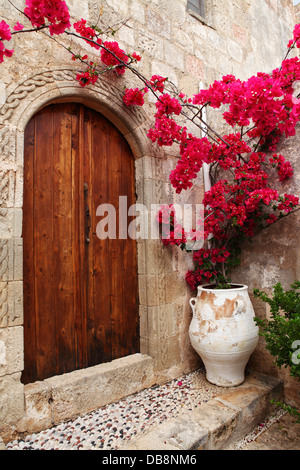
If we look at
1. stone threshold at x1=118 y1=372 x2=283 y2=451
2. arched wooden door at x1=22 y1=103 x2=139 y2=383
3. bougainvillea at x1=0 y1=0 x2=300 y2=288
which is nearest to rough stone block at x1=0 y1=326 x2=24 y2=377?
arched wooden door at x1=22 y1=103 x2=139 y2=383

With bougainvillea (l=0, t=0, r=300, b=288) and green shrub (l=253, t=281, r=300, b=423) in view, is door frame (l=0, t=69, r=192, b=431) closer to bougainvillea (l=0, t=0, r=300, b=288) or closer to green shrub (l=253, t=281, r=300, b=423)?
bougainvillea (l=0, t=0, r=300, b=288)

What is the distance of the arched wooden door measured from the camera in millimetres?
2049

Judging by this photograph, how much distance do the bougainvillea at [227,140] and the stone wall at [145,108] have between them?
0.42 ft

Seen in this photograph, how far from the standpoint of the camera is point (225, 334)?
2271mm

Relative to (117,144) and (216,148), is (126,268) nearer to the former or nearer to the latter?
(117,144)

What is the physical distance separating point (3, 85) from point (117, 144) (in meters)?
0.94

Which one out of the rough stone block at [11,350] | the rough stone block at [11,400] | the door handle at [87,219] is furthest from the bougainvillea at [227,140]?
the rough stone block at [11,400]

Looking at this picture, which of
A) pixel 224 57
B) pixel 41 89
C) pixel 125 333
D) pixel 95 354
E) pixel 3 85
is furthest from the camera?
pixel 224 57

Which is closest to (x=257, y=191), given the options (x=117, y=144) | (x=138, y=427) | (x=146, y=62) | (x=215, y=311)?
(x=215, y=311)

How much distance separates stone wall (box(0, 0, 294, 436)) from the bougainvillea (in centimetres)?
13

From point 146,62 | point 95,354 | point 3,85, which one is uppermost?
point 146,62

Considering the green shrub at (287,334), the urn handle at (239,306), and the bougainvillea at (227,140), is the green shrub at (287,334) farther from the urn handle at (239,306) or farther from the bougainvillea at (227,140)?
the bougainvillea at (227,140)

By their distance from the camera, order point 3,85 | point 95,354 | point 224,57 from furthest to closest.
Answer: point 224,57 → point 95,354 → point 3,85

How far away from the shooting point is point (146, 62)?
261cm
